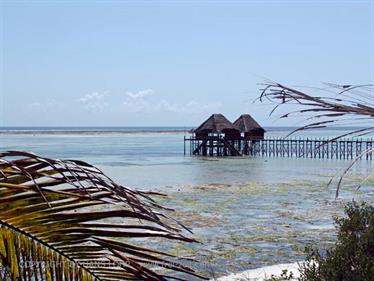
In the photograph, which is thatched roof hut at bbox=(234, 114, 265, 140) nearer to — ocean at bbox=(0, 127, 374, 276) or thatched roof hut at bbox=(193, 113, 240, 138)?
thatched roof hut at bbox=(193, 113, 240, 138)

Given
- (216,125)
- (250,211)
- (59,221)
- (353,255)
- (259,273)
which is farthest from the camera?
(216,125)

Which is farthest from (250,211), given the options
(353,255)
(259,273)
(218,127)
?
(218,127)

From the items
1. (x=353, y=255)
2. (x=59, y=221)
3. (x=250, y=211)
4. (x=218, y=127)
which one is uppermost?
(x=218, y=127)

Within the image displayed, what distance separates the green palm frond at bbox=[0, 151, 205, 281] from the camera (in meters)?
1.17

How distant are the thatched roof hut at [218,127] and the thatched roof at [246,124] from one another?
0.77 metres

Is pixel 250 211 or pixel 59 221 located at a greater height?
pixel 59 221

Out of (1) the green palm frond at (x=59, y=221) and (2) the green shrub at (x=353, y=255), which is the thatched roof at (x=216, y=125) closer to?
(2) the green shrub at (x=353, y=255)

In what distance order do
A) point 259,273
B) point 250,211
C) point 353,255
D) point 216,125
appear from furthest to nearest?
1. point 216,125
2. point 250,211
3. point 259,273
4. point 353,255

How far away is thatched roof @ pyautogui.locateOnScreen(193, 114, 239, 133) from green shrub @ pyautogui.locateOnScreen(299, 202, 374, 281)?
38651 millimetres

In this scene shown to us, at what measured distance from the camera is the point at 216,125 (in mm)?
42812

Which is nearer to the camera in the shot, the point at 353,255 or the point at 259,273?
the point at 353,255

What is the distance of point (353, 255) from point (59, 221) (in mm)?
3236

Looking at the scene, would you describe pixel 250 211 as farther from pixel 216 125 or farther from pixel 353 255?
pixel 216 125

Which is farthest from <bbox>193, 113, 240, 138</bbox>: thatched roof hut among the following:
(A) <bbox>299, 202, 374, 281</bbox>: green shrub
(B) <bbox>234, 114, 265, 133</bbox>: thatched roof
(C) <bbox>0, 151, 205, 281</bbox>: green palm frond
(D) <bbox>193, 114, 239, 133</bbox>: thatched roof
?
(C) <bbox>0, 151, 205, 281</bbox>: green palm frond
